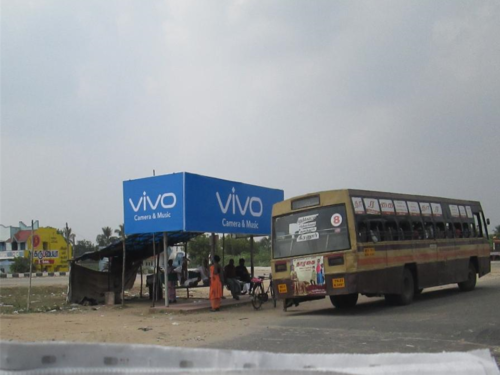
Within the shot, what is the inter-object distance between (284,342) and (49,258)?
56822mm

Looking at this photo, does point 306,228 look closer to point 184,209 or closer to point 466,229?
point 184,209

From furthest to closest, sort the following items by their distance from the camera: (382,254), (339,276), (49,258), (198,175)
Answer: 1. (49,258)
2. (198,175)
3. (382,254)
4. (339,276)

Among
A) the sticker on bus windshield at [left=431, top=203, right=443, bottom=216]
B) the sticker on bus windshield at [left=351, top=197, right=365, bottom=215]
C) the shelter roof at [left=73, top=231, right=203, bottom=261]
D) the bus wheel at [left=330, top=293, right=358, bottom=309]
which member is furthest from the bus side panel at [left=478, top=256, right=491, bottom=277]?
the shelter roof at [left=73, top=231, right=203, bottom=261]

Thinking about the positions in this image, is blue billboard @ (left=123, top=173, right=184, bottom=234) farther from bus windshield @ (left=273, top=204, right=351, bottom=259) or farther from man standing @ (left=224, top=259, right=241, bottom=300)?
man standing @ (left=224, top=259, right=241, bottom=300)

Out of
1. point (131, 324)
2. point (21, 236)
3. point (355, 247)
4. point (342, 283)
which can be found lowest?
point (131, 324)

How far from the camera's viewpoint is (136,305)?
1873 centimetres

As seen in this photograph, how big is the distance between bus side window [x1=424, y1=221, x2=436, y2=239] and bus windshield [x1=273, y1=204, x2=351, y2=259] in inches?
158

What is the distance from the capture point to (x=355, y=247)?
12883 millimetres

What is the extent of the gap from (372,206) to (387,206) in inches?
31.4

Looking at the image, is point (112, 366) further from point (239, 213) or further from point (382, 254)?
point (239, 213)

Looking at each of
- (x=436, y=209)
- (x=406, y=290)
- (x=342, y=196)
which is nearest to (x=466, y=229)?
(x=436, y=209)

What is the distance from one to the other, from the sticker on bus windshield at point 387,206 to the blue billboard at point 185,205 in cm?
547

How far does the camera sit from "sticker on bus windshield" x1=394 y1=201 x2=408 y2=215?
14998mm

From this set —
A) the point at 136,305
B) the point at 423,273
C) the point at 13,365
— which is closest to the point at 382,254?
the point at 423,273
